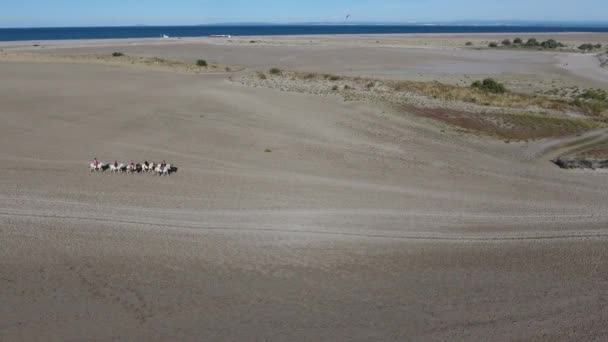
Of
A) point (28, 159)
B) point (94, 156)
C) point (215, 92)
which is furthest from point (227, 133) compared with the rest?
point (215, 92)

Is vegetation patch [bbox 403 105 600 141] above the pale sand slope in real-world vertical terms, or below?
above

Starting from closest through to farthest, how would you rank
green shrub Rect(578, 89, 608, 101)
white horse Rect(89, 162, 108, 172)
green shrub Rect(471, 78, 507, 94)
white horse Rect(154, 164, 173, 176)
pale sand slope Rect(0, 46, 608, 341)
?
1. pale sand slope Rect(0, 46, 608, 341)
2. white horse Rect(154, 164, 173, 176)
3. white horse Rect(89, 162, 108, 172)
4. green shrub Rect(578, 89, 608, 101)
5. green shrub Rect(471, 78, 507, 94)

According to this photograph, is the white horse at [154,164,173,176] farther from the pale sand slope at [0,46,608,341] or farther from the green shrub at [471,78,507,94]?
the green shrub at [471,78,507,94]

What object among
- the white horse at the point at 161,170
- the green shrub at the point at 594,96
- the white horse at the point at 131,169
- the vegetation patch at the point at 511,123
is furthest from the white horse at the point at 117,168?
the green shrub at the point at 594,96

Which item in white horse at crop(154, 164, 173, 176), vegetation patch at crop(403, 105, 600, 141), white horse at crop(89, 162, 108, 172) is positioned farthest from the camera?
vegetation patch at crop(403, 105, 600, 141)

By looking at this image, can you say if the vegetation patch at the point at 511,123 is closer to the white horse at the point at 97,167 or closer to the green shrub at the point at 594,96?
the green shrub at the point at 594,96

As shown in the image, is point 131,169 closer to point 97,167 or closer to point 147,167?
point 147,167

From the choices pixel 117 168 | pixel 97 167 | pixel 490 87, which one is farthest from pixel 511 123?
pixel 97 167

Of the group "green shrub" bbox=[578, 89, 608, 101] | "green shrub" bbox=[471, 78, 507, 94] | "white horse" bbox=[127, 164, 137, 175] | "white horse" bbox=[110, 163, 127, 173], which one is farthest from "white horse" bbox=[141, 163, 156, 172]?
"green shrub" bbox=[578, 89, 608, 101]

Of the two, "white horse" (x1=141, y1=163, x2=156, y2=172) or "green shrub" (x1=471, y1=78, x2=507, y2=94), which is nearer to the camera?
"white horse" (x1=141, y1=163, x2=156, y2=172)
